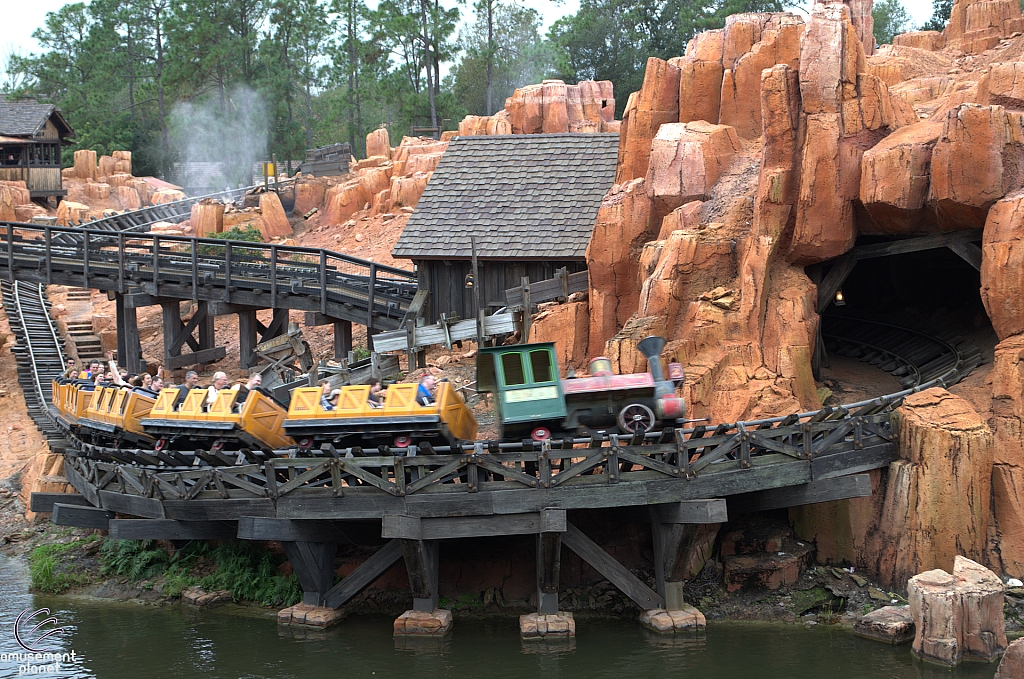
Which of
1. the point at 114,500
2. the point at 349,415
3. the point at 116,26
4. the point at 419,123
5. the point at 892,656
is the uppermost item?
the point at 116,26

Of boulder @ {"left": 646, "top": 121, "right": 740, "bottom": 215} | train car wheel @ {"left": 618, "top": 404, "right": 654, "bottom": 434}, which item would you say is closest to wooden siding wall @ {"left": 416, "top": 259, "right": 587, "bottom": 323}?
boulder @ {"left": 646, "top": 121, "right": 740, "bottom": 215}

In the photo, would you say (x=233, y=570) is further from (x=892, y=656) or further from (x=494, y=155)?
(x=494, y=155)

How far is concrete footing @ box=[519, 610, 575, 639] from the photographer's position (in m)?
15.6

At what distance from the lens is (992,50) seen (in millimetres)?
24953

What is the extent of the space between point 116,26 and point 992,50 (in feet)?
175

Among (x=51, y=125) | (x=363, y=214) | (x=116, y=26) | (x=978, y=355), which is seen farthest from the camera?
(x=116, y=26)

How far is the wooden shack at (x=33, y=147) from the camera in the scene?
4784 cm

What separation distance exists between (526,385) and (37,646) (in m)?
8.10

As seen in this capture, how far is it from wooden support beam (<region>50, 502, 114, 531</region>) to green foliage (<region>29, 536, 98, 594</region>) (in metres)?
1.16

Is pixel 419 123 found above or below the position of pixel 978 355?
above

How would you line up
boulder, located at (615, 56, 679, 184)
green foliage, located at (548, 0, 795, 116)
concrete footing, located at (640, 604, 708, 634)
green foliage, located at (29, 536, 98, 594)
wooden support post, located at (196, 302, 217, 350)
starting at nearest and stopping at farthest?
concrete footing, located at (640, 604, 708, 634)
green foliage, located at (29, 536, 98, 594)
boulder, located at (615, 56, 679, 184)
wooden support post, located at (196, 302, 217, 350)
green foliage, located at (548, 0, 795, 116)

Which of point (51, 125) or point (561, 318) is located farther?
point (51, 125)

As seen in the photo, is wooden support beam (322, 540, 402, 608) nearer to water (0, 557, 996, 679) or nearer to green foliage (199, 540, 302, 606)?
water (0, 557, 996, 679)

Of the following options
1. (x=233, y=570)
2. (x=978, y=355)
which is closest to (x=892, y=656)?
(x=978, y=355)
